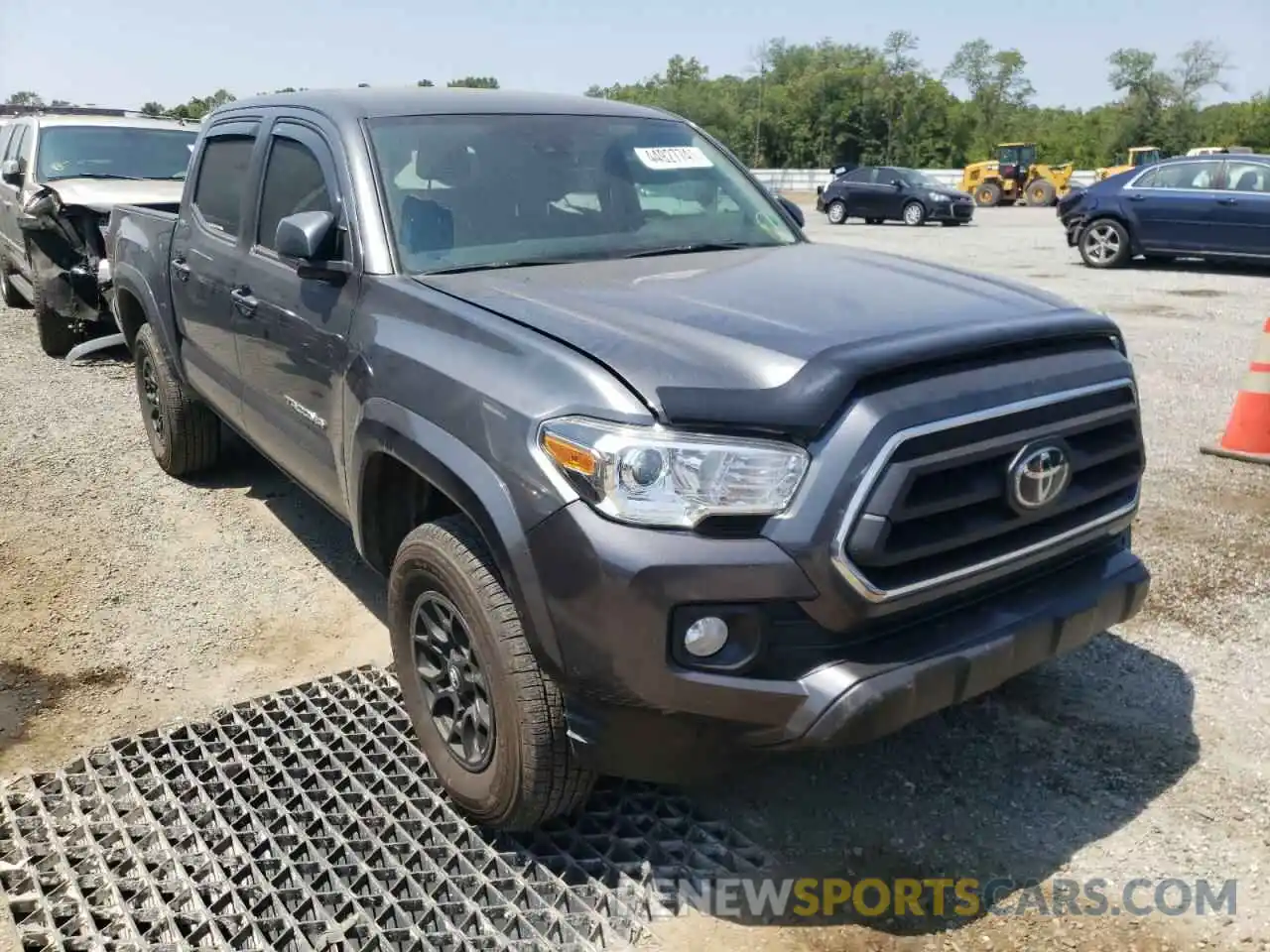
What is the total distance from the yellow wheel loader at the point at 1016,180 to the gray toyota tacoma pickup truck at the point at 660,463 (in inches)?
1436

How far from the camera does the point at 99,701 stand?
3631 mm

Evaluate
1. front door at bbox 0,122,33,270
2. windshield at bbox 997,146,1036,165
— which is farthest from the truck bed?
windshield at bbox 997,146,1036,165

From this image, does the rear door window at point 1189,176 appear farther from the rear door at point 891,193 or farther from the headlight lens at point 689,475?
the headlight lens at point 689,475

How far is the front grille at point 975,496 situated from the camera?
227 cm

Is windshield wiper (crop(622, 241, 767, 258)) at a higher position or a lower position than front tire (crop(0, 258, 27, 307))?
higher

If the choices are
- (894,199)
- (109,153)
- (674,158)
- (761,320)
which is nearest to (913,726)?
(761,320)

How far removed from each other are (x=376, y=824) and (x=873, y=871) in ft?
4.39

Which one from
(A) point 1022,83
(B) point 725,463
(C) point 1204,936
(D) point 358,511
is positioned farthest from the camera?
(A) point 1022,83

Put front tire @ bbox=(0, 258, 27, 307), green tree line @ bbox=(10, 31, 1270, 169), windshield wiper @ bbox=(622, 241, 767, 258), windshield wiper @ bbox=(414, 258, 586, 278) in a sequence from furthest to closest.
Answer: green tree line @ bbox=(10, 31, 1270, 169) < front tire @ bbox=(0, 258, 27, 307) < windshield wiper @ bbox=(622, 241, 767, 258) < windshield wiper @ bbox=(414, 258, 586, 278)

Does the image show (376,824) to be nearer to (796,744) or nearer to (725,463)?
(796,744)

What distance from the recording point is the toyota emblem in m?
2.48

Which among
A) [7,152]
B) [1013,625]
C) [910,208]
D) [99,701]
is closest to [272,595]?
[99,701]

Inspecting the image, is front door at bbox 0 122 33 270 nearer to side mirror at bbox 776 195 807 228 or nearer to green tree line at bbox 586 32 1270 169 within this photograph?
side mirror at bbox 776 195 807 228

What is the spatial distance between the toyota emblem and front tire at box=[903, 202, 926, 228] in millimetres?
24690
